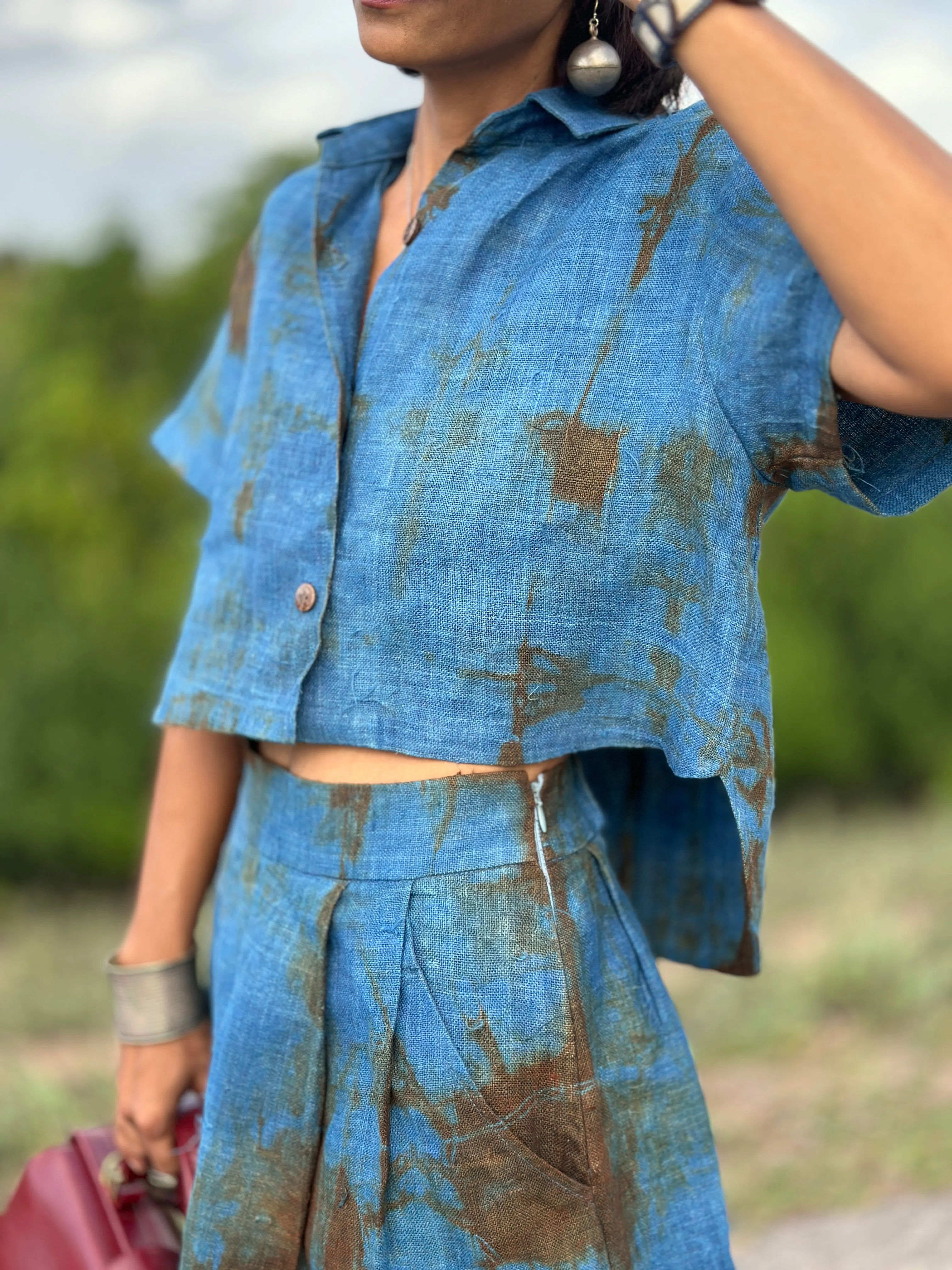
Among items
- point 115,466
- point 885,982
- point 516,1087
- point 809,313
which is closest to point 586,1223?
point 516,1087

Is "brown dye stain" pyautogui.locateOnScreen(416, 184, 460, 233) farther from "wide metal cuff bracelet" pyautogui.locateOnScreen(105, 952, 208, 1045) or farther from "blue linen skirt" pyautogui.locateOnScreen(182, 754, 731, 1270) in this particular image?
"wide metal cuff bracelet" pyautogui.locateOnScreen(105, 952, 208, 1045)

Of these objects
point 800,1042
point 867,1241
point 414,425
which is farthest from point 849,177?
point 800,1042

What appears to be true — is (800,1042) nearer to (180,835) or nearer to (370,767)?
(180,835)

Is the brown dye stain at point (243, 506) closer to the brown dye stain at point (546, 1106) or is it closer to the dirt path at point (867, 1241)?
the brown dye stain at point (546, 1106)

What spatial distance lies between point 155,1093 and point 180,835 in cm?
26

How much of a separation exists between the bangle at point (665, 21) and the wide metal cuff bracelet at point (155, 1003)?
0.95 metres

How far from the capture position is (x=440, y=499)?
999 mm

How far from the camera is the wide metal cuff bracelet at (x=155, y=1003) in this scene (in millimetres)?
1262

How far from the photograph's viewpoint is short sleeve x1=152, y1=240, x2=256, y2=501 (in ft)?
4.27

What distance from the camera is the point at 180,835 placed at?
1.33 meters

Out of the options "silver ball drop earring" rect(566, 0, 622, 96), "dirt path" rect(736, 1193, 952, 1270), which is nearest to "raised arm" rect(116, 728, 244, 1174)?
"silver ball drop earring" rect(566, 0, 622, 96)

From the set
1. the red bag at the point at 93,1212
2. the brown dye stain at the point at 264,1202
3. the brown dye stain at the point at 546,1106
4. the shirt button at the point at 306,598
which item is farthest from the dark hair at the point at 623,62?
the red bag at the point at 93,1212

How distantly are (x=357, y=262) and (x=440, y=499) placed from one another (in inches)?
12.3

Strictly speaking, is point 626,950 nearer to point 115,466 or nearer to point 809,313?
point 809,313
